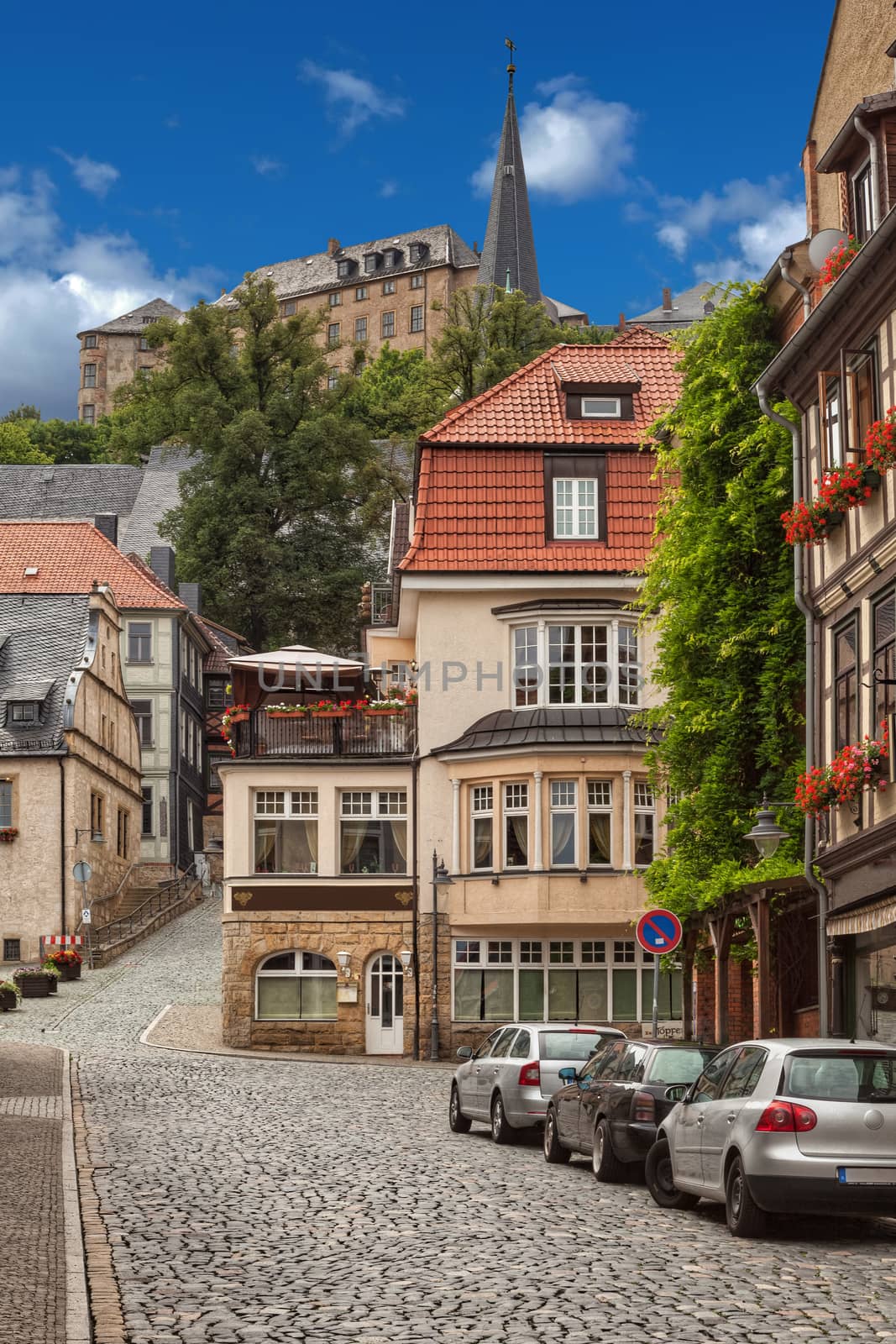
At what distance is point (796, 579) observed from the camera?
79.4 ft

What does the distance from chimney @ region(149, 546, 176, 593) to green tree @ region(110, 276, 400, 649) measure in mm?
947

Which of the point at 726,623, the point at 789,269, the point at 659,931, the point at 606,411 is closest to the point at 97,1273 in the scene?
the point at 659,931

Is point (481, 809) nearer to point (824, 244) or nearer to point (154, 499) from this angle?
Result: point (824, 244)

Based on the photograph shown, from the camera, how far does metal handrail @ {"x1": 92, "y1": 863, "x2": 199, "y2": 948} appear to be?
58188 millimetres

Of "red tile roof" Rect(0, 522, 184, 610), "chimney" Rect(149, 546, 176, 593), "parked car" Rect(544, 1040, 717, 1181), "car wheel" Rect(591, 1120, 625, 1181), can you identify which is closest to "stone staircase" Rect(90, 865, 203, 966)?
"red tile roof" Rect(0, 522, 184, 610)

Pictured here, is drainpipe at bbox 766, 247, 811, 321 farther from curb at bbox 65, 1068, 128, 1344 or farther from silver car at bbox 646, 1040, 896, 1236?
curb at bbox 65, 1068, 128, 1344

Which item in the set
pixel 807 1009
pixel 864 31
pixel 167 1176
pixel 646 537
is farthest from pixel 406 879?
pixel 167 1176

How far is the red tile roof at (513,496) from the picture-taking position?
3978 centimetres

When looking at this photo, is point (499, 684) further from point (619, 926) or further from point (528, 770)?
point (619, 926)

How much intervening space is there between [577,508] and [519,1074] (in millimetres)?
20060

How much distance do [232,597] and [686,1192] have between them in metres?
63.8

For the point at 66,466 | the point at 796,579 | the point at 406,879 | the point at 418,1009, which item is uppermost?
the point at 66,466

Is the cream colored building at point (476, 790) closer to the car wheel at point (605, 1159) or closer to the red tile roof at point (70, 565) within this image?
the car wheel at point (605, 1159)

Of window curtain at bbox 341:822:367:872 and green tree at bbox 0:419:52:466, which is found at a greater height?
green tree at bbox 0:419:52:466
